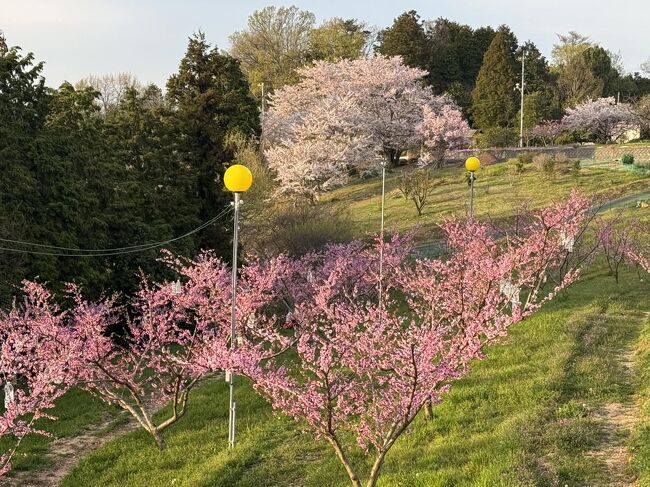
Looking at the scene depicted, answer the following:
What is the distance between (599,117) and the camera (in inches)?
1858

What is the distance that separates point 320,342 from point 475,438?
7.86ft

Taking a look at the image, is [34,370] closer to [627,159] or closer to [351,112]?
[351,112]

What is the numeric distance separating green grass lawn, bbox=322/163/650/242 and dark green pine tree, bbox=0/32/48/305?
14.5 meters

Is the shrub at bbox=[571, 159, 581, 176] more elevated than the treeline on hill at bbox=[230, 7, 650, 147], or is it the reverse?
the treeline on hill at bbox=[230, 7, 650, 147]

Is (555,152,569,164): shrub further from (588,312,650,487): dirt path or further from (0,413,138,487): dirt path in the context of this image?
(0,413,138,487): dirt path

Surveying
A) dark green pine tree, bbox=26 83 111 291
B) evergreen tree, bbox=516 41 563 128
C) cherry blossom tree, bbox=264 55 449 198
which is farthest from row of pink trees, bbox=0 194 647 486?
evergreen tree, bbox=516 41 563 128

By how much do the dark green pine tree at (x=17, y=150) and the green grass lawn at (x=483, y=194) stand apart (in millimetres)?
14540

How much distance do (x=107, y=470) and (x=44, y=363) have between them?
6.42ft

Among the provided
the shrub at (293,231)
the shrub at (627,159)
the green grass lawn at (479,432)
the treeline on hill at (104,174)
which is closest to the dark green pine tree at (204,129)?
the treeline on hill at (104,174)

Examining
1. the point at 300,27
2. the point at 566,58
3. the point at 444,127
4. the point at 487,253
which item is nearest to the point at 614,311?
the point at 487,253

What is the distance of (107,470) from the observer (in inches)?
350

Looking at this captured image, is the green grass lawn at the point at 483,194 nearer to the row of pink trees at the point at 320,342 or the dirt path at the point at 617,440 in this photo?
the row of pink trees at the point at 320,342

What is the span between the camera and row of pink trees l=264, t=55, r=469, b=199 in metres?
38.1

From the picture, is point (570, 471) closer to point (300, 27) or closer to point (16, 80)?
point (16, 80)
